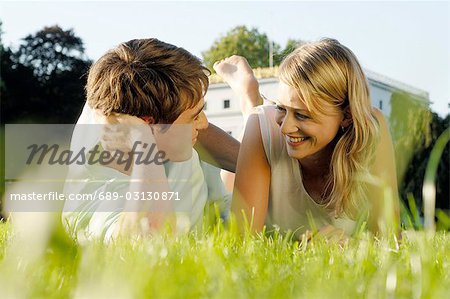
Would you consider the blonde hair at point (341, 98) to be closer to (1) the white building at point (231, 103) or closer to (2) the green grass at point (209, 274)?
(2) the green grass at point (209, 274)

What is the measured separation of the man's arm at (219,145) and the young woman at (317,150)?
746mm

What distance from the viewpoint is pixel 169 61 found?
12.1ft

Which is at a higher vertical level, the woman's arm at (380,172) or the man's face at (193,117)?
the man's face at (193,117)

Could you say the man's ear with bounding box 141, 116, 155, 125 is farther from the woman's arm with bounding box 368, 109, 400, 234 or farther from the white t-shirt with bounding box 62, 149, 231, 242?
the woman's arm with bounding box 368, 109, 400, 234

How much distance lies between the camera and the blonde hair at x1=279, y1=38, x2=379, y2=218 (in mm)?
3482

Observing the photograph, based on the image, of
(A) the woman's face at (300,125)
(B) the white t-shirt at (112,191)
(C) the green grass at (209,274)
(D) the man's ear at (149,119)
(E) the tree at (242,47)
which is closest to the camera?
(C) the green grass at (209,274)

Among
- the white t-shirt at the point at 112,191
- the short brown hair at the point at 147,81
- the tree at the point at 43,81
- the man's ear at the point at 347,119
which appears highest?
the short brown hair at the point at 147,81

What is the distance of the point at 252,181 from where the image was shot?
144 inches

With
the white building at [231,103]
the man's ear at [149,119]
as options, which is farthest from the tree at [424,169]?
the man's ear at [149,119]

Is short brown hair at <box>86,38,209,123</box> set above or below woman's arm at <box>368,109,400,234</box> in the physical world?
above

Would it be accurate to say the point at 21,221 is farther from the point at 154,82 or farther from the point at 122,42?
the point at 122,42

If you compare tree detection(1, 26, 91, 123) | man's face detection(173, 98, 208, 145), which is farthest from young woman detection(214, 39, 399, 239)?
tree detection(1, 26, 91, 123)

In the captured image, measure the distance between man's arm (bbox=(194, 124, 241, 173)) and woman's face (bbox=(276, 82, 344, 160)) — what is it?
116 cm

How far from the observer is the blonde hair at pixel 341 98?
11.4 feet
